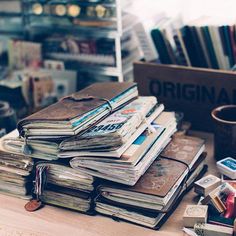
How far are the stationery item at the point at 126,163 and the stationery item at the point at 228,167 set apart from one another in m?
0.18

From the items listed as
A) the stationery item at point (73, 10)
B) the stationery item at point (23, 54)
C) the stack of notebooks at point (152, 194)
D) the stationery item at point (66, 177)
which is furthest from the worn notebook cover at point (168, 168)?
the stationery item at point (23, 54)

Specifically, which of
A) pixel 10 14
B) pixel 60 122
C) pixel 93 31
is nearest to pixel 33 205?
pixel 60 122

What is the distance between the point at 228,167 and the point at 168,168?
0.54ft

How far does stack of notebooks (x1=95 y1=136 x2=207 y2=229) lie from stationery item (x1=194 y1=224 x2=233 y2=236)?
77 millimetres

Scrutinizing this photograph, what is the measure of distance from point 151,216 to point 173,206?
0.08m

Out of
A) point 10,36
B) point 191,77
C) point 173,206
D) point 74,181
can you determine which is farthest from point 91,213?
point 10,36

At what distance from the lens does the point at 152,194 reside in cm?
97

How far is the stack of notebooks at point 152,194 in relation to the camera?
3.22 ft

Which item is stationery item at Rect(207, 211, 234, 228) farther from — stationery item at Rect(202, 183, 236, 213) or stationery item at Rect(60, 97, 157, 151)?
stationery item at Rect(60, 97, 157, 151)

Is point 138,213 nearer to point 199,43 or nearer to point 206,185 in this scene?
point 206,185

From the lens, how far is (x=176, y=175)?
104 centimetres

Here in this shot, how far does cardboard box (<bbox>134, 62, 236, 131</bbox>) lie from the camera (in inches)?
53.1

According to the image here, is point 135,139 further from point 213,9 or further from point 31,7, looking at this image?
point 31,7

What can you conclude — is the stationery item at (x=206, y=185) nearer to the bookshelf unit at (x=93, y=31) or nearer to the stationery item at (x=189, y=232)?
the stationery item at (x=189, y=232)
